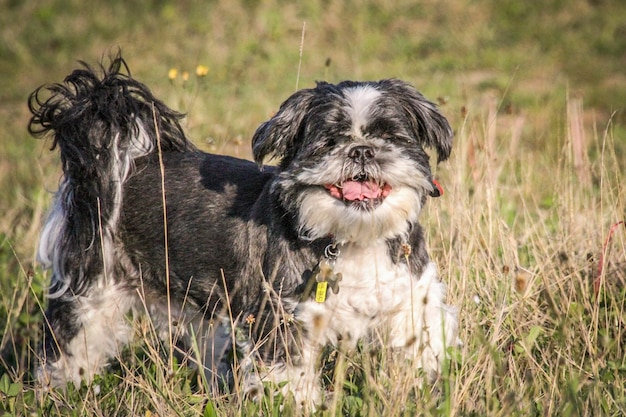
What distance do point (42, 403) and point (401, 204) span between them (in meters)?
2.09

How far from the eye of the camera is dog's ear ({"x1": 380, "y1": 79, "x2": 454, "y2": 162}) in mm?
4301

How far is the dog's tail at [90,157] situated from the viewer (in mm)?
4992

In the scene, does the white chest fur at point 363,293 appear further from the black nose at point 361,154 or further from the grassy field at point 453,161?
the black nose at point 361,154

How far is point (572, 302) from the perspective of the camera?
479cm

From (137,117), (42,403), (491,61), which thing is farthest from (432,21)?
(42,403)

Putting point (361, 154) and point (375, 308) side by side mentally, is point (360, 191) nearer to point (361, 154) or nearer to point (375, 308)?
point (361, 154)

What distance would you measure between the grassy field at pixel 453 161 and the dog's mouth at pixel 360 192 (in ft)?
2.30

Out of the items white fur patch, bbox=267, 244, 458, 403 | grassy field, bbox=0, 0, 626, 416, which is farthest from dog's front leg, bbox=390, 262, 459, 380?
grassy field, bbox=0, 0, 626, 416

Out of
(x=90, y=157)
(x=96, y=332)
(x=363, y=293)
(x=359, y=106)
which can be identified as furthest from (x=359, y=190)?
(x=96, y=332)

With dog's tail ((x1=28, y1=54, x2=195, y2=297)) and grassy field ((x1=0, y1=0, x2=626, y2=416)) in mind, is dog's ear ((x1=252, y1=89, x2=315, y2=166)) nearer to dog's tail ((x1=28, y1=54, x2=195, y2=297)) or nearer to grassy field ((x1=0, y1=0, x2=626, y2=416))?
grassy field ((x1=0, y1=0, x2=626, y2=416))

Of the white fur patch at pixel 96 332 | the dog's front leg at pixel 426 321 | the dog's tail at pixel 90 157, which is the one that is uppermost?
the dog's tail at pixel 90 157

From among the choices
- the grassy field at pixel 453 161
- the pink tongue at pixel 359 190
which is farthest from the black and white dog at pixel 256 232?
the grassy field at pixel 453 161

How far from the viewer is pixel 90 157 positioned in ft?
16.3

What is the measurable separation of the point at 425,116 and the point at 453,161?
238 centimetres
